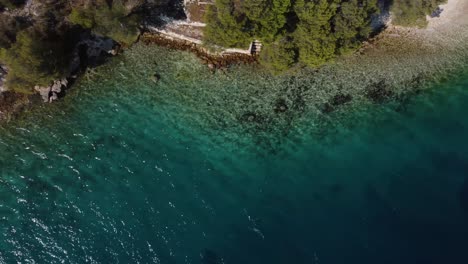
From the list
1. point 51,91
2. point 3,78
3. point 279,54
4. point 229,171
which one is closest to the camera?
point 229,171

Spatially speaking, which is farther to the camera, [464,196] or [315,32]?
[315,32]

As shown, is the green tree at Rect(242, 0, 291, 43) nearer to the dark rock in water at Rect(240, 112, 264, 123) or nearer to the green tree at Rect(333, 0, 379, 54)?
the green tree at Rect(333, 0, 379, 54)

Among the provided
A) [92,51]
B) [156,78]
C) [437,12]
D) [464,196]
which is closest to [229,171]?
[156,78]

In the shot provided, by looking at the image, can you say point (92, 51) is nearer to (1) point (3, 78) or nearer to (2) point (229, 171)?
(1) point (3, 78)

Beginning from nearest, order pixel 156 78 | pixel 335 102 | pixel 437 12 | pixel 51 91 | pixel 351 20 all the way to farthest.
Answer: pixel 351 20, pixel 51 91, pixel 335 102, pixel 156 78, pixel 437 12

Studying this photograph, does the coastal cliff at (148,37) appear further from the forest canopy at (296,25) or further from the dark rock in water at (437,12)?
the forest canopy at (296,25)

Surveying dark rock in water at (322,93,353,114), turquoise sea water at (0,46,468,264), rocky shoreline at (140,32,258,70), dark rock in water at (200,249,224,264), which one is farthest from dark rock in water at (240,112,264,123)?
dark rock in water at (200,249,224,264)

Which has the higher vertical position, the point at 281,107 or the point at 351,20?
the point at 351,20
